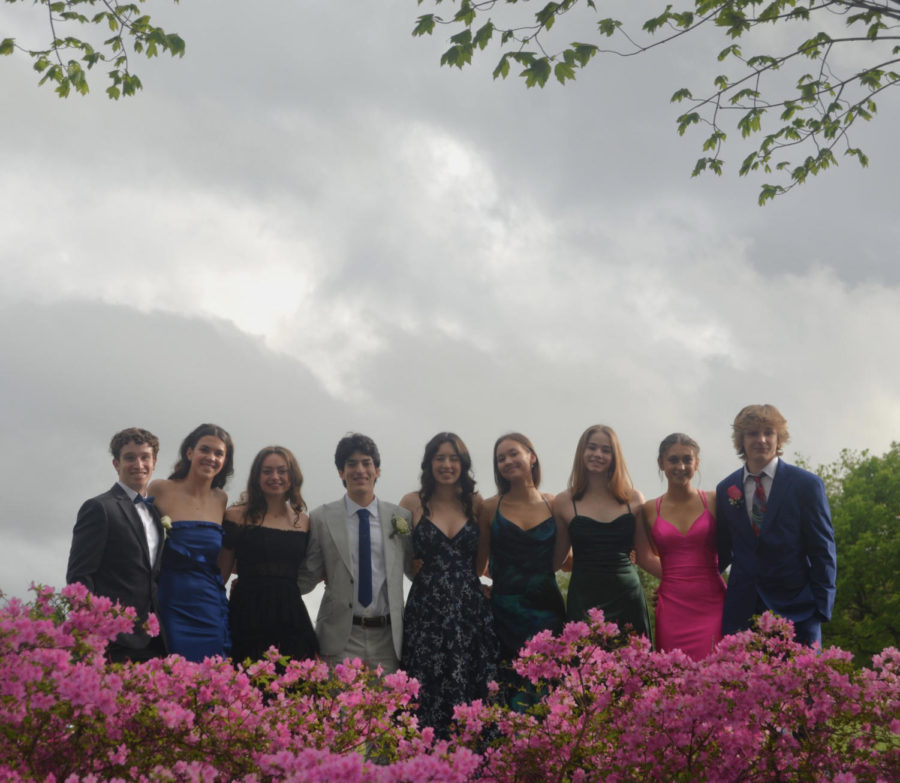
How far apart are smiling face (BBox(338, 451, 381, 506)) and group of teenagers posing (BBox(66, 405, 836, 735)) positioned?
0.06 feet

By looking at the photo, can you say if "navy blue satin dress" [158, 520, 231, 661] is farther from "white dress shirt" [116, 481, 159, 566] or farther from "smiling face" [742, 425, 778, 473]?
"smiling face" [742, 425, 778, 473]

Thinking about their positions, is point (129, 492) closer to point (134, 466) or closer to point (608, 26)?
point (134, 466)

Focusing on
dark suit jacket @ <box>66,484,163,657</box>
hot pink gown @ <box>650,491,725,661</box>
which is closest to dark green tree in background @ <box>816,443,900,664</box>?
hot pink gown @ <box>650,491,725,661</box>

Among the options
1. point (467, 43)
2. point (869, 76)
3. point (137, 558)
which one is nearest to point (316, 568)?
point (137, 558)

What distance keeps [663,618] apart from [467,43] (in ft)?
18.1

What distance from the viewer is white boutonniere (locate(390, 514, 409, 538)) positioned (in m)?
8.26

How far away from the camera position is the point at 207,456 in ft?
26.9

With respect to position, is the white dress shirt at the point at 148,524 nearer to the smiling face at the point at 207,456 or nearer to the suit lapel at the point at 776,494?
the smiling face at the point at 207,456

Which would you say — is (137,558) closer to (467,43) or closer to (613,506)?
(613,506)

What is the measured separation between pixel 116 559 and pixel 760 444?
17.6ft

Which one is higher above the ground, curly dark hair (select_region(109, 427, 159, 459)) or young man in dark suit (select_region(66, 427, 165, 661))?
curly dark hair (select_region(109, 427, 159, 459))

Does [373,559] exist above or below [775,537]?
below

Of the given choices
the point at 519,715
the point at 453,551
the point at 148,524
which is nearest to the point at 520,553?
the point at 453,551

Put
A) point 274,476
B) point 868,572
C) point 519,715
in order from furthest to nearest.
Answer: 1. point 868,572
2. point 274,476
3. point 519,715
